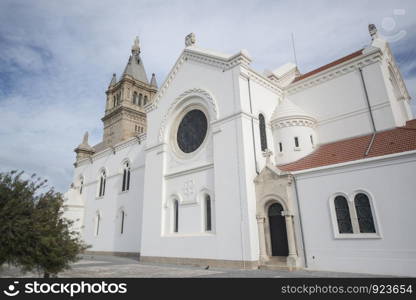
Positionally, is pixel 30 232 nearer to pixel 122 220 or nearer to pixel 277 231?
pixel 277 231

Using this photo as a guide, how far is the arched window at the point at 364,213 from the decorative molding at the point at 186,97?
9.56 m

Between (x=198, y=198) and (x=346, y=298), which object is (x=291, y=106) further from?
(x=346, y=298)

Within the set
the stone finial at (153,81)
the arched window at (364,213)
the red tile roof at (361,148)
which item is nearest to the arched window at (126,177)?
the red tile roof at (361,148)

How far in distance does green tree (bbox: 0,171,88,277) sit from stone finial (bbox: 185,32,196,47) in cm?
1701

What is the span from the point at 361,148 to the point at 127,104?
43.1m

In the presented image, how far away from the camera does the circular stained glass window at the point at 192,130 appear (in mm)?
19922

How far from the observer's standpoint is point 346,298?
24.2 feet

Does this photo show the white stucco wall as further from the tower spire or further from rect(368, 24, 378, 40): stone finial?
the tower spire

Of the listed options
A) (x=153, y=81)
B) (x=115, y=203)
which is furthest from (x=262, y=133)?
(x=153, y=81)

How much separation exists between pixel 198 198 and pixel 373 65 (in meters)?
14.2

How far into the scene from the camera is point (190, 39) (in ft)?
75.2

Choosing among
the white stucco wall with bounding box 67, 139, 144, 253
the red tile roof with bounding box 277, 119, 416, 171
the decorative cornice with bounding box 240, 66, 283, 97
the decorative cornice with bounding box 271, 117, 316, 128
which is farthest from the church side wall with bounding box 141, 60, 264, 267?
the white stucco wall with bounding box 67, 139, 144, 253

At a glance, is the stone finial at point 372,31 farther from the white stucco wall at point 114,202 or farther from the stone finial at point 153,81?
the stone finial at point 153,81

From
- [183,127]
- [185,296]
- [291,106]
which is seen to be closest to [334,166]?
[291,106]
